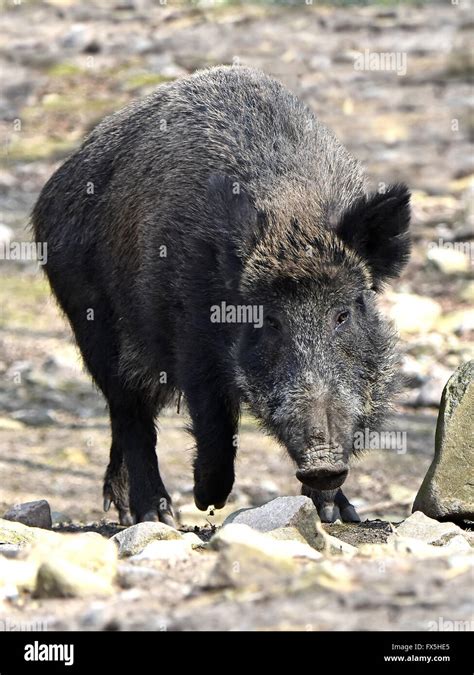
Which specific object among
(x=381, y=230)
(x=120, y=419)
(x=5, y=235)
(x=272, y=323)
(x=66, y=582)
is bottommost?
(x=66, y=582)

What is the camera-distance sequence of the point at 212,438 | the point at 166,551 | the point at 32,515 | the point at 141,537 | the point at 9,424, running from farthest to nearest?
the point at 9,424, the point at 32,515, the point at 212,438, the point at 141,537, the point at 166,551

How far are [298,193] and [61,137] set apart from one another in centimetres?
1158

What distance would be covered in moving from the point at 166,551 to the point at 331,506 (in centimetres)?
193

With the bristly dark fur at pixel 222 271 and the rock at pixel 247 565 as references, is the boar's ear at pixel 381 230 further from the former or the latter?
the rock at pixel 247 565

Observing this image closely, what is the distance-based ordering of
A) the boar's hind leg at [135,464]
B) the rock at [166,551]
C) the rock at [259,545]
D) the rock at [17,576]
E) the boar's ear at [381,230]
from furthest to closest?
the boar's hind leg at [135,464], the boar's ear at [381,230], the rock at [166,551], the rock at [17,576], the rock at [259,545]

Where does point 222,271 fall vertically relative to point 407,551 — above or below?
above

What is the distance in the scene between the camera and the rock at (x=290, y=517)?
575 centimetres

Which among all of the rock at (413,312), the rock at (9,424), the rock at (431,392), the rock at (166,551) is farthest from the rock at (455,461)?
the rock at (413,312)

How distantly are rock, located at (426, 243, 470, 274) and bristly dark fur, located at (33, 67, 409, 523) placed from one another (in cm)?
630

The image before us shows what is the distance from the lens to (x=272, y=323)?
6488mm

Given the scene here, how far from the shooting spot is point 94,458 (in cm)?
1041

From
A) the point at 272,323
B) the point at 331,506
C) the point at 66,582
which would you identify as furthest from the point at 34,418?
the point at 66,582

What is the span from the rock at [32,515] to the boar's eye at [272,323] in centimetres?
195

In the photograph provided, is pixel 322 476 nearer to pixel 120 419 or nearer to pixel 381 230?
pixel 381 230
